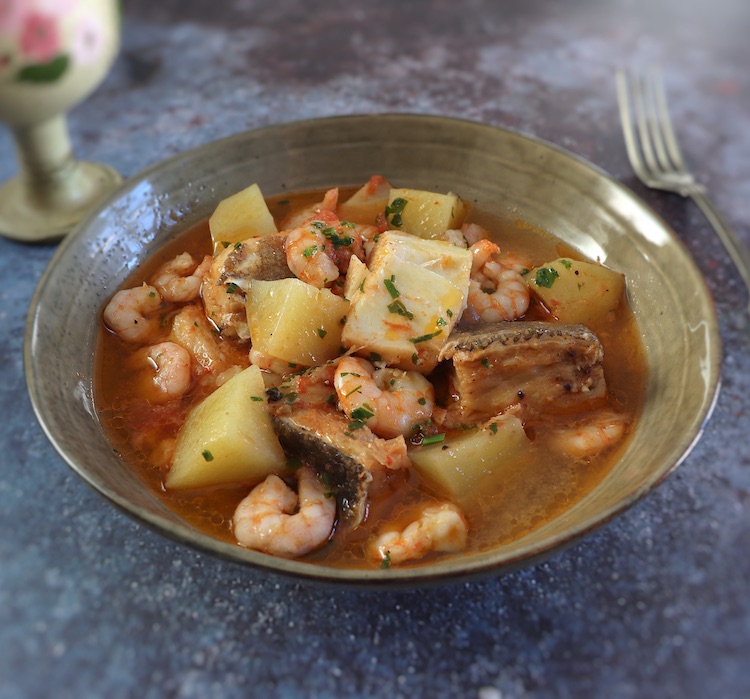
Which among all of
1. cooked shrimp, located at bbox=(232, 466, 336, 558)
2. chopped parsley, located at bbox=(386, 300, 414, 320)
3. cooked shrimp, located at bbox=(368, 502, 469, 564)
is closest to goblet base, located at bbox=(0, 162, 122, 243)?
chopped parsley, located at bbox=(386, 300, 414, 320)

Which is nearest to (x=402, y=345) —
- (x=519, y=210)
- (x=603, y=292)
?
(x=603, y=292)

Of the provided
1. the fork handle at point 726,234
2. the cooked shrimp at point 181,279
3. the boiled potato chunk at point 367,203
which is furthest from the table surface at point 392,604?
the boiled potato chunk at point 367,203

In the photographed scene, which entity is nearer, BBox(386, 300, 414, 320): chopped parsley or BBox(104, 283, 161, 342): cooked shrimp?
BBox(386, 300, 414, 320): chopped parsley

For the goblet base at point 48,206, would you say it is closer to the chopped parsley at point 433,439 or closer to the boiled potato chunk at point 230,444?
the boiled potato chunk at point 230,444

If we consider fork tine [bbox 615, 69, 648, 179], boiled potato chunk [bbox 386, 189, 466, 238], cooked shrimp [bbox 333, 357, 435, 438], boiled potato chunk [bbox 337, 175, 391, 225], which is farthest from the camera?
fork tine [bbox 615, 69, 648, 179]

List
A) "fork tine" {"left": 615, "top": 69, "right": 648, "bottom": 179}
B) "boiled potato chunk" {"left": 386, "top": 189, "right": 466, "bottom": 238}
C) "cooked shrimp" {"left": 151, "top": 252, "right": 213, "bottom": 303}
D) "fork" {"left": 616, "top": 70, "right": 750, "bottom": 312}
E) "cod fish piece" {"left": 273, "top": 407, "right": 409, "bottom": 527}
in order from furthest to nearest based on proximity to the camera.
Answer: "fork tine" {"left": 615, "top": 69, "right": 648, "bottom": 179} < "fork" {"left": 616, "top": 70, "right": 750, "bottom": 312} < "boiled potato chunk" {"left": 386, "top": 189, "right": 466, "bottom": 238} < "cooked shrimp" {"left": 151, "top": 252, "right": 213, "bottom": 303} < "cod fish piece" {"left": 273, "top": 407, "right": 409, "bottom": 527}

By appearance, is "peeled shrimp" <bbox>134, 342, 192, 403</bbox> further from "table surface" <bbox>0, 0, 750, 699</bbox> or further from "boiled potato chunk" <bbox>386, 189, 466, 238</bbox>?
"boiled potato chunk" <bbox>386, 189, 466, 238</bbox>

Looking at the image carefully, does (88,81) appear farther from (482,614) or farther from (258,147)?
(482,614)
